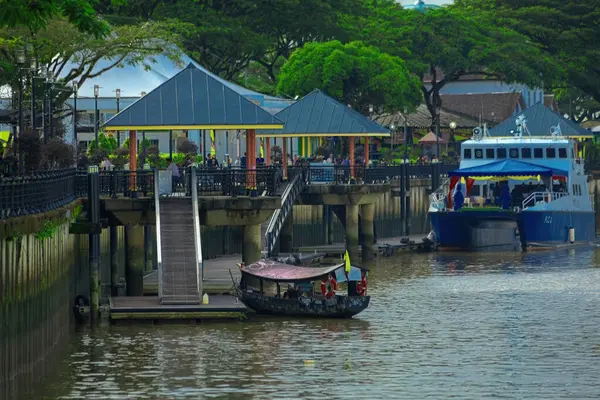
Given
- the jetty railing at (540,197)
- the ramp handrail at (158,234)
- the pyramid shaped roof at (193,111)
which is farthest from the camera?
the jetty railing at (540,197)

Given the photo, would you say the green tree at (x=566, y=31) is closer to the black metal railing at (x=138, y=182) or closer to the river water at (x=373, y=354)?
the black metal railing at (x=138, y=182)

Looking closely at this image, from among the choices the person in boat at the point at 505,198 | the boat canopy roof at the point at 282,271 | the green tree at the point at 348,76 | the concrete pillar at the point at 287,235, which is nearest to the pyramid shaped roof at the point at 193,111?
the boat canopy roof at the point at 282,271

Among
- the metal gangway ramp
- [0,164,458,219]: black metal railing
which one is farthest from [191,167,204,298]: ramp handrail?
Answer: [0,164,458,219]: black metal railing

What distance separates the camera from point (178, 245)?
54500mm

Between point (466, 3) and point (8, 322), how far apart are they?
12543 cm

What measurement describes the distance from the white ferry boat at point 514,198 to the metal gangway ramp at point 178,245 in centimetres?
3243

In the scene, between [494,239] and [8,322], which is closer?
[8,322]

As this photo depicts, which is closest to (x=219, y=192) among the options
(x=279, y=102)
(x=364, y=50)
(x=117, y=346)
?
(x=117, y=346)

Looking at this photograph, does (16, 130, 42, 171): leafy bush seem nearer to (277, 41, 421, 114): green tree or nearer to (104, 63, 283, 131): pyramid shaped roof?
(104, 63, 283, 131): pyramid shaped roof

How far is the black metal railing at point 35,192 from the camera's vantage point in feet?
124

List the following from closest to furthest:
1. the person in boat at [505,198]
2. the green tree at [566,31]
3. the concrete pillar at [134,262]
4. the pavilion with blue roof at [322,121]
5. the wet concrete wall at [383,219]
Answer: the concrete pillar at [134,262]
the pavilion with blue roof at [322,121]
the wet concrete wall at [383,219]
the person in boat at [505,198]
the green tree at [566,31]

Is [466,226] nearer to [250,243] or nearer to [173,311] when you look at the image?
[250,243]

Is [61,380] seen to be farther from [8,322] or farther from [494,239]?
[494,239]

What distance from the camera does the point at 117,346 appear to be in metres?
48.3
